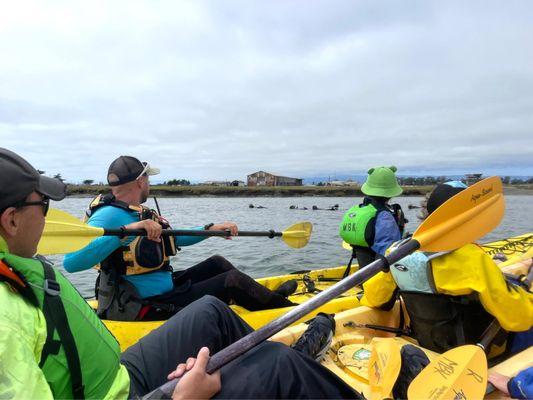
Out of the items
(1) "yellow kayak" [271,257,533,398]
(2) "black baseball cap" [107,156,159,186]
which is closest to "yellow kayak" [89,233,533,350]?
(1) "yellow kayak" [271,257,533,398]

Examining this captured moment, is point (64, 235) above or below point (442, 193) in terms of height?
below

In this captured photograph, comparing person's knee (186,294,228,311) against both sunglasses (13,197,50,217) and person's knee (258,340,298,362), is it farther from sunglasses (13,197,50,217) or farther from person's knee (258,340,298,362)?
sunglasses (13,197,50,217)

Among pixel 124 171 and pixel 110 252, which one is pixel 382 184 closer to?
pixel 124 171

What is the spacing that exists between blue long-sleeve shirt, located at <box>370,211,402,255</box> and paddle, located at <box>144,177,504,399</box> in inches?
58.6

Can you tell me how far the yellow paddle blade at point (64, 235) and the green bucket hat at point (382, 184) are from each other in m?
2.89

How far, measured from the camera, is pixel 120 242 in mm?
3133

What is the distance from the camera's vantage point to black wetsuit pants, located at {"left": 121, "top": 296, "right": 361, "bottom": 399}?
153 cm

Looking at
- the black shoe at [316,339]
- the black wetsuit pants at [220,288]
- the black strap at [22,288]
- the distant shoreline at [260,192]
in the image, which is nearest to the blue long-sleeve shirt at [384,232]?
the black wetsuit pants at [220,288]

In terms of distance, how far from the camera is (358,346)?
289cm

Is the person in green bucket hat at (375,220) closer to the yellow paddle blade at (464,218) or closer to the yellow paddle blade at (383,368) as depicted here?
the yellow paddle blade at (464,218)

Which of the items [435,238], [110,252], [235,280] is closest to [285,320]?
[435,238]

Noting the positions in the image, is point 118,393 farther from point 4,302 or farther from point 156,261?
point 156,261

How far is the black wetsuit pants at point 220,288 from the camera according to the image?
132 inches

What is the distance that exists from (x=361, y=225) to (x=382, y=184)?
1.76ft
